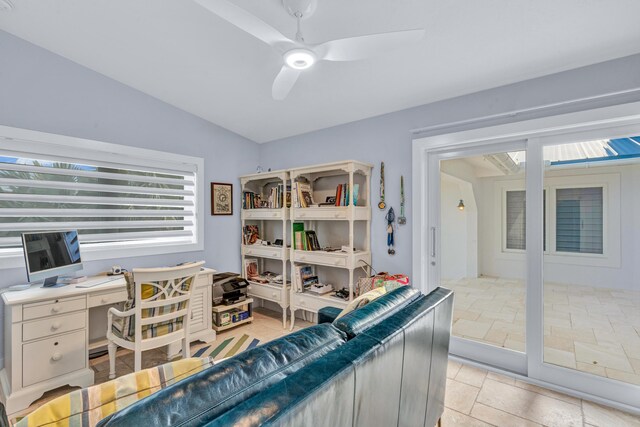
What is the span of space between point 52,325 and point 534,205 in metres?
3.81

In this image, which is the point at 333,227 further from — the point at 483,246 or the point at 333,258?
the point at 483,246

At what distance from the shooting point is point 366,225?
323 cm

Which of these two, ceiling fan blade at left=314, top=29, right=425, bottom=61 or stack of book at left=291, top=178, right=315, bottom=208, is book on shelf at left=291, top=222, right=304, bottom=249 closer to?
stack of book at left=291, top=178, right=315, bottom=208

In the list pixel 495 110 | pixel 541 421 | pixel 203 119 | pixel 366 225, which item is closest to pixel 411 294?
pixel 541 421

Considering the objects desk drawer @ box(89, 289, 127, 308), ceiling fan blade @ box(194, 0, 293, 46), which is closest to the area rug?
desk drawer @ box(89, 289, 127, 308)

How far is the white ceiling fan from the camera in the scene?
4.45 ft

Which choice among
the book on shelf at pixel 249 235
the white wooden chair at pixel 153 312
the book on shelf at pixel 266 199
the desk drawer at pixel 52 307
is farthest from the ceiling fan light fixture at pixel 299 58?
the book on shelf at pixel 249 235

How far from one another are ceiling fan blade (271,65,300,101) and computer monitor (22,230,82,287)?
2171 mm

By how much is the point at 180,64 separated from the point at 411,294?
2659 millimetres

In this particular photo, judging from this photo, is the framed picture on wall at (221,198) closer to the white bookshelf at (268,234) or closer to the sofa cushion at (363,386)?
the white bookshelf at (268,234)

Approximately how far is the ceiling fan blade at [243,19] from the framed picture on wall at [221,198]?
254cm

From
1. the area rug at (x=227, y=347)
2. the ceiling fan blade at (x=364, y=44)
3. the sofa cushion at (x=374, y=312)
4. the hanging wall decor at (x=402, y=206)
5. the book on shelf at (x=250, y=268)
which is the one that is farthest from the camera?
the book on shelf at (x=250, y=268)

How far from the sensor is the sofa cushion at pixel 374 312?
4.14 feet

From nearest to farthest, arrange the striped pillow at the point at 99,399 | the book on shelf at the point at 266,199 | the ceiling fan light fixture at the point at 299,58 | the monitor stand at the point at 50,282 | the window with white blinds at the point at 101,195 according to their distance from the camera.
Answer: the striped pillow at the point at 99,399 → the ceiling fan light fixture at the point at 299,58 → the monitor stand at the point at 50,282 → the window with white blinds at the point at 101,195 → the book on shelf at the point at 266,199
